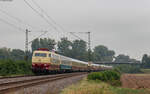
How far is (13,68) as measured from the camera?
3659 cm

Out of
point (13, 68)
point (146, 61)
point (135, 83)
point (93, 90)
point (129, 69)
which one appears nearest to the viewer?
point (93, 90)

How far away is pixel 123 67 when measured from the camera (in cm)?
14062

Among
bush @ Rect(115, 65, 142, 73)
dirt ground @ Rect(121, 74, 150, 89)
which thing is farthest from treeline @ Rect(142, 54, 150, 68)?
dirt ground @ Rect(121, 74, 150, 89)

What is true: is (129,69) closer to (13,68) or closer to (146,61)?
(146,61)

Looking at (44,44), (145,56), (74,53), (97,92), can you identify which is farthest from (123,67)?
(97,92)

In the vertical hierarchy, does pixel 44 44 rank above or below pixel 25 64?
above

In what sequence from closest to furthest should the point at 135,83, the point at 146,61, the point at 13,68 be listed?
1. the point at 13,68
2. the point at 135,83
3. the point at 146,61

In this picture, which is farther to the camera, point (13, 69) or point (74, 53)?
point (74, 53)

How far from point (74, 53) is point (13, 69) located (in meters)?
70.9

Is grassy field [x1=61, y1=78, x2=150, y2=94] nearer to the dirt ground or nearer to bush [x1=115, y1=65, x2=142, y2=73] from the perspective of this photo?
the dirt ground

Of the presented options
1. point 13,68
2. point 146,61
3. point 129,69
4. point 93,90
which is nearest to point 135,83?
point 13,68

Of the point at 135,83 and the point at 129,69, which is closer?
the point at 135,83

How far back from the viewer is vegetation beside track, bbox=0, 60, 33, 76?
34.2m

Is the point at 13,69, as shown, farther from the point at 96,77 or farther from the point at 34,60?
the point at 96,77
